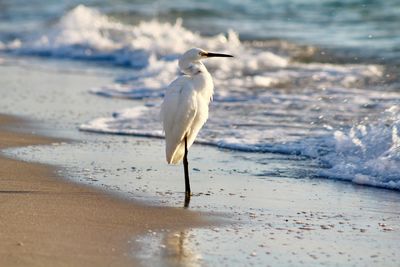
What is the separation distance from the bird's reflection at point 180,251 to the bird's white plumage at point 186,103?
1.43 metres

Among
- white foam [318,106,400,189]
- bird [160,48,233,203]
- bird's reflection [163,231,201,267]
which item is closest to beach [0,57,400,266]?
bird's reflection [163,231,201,267]

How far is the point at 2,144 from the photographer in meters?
8.32

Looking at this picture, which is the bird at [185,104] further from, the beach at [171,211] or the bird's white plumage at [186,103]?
the beach at [171,211]

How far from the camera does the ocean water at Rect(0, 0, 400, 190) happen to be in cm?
830

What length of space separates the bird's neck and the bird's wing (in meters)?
0.09

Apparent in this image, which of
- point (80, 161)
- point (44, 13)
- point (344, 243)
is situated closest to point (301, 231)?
point (344, 243)

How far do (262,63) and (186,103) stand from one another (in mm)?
7143

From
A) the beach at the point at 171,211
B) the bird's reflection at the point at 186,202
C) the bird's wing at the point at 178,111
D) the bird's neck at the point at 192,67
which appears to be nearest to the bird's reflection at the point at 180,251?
the beach at the point at 171,211

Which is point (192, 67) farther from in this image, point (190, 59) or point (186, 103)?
point (186, 103)

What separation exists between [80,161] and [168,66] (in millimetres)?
5919

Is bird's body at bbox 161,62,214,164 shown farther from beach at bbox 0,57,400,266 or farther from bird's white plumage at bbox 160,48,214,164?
beach at bbox 0,57,400,266

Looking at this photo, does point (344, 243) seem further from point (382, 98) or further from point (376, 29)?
point (376, 29)

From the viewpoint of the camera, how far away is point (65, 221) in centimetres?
571

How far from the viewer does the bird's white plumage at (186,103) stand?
22.5 feet
